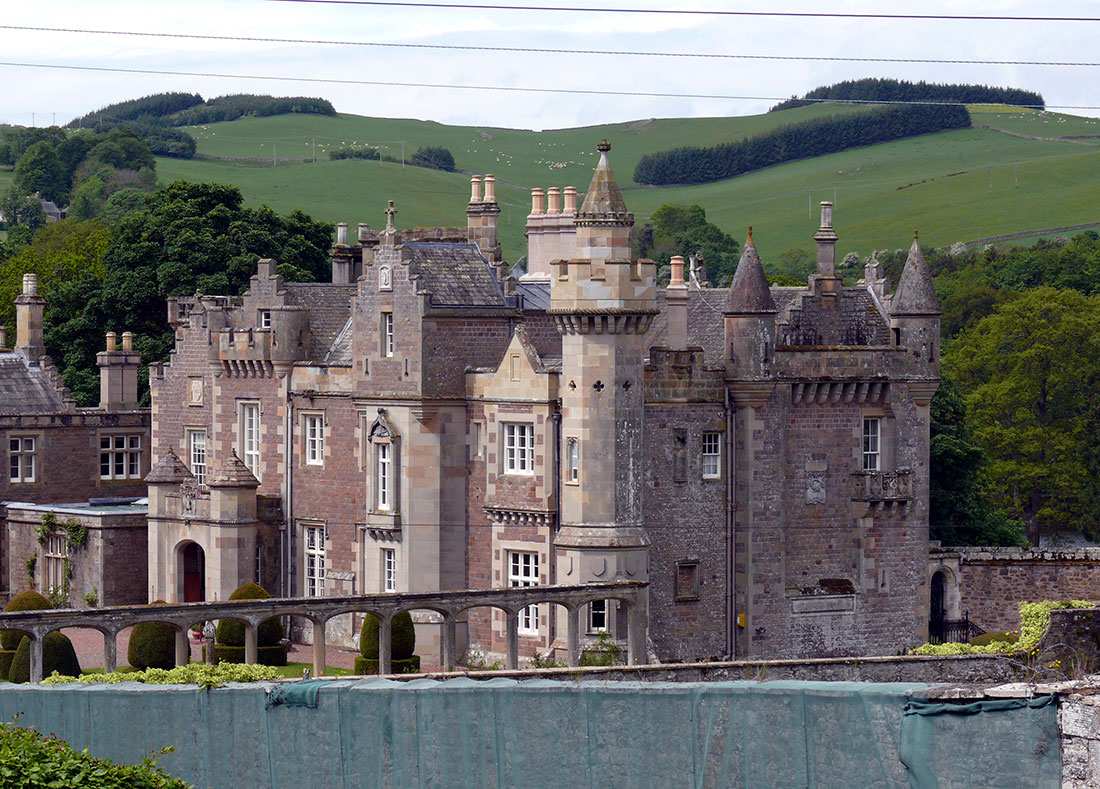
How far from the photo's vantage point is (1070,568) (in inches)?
2569

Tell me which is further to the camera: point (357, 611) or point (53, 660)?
point (53, 660)

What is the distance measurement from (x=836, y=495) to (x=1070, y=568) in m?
10.2

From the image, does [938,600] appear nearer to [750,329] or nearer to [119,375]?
[750,329]

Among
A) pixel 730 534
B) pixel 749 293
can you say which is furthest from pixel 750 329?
pixel 730 534

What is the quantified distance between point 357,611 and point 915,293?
1739cm

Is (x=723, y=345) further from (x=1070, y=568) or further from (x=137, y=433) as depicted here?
(x=137, y=433)

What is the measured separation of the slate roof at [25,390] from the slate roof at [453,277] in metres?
18.2

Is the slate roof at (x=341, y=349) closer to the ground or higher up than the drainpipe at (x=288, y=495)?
higher up

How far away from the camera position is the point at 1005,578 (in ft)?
216

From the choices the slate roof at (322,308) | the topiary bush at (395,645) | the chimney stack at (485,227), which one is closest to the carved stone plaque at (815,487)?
the chimney stack at (485,227)

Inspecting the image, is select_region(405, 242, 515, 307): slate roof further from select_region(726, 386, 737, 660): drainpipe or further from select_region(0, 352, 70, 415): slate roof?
select_region(0, 352, 70, 415): slate roof

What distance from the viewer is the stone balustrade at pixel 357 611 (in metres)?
46.8

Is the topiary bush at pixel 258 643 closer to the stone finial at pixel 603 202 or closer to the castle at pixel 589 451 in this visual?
the castle at pixel 589 451

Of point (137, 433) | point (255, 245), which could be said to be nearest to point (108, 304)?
point (255, 245)
